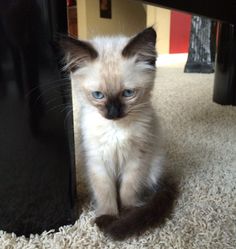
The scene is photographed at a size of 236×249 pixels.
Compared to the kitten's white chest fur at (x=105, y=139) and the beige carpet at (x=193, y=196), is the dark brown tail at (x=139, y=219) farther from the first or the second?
the kitten's white chest fur at (x=105, y=139)

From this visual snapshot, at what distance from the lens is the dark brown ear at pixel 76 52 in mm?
625

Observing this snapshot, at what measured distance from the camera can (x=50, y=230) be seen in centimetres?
70

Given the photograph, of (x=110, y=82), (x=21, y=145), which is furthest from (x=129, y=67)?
(x=21, y=145)

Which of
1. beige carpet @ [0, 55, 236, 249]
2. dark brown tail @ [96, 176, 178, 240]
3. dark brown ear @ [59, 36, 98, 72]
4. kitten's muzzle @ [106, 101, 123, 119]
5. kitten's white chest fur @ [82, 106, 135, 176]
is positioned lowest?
beige carpet @ [0, 55, 236, 249]

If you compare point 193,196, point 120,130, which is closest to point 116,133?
point 120,130

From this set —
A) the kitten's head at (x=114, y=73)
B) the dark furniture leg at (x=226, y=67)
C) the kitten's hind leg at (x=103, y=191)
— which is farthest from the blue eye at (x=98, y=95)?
the dark furniture leg at (x=226, y=67)

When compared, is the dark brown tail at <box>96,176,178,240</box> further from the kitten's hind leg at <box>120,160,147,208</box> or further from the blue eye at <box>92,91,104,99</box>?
the blue eye at <box>92,91,104,99</box>

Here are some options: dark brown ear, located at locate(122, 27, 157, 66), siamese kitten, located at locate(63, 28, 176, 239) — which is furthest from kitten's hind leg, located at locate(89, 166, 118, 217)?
dark brown ear, located at locate(122, 27, 157, 66)

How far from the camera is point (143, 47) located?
0.68 metres

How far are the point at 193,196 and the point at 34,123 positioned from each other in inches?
17.0

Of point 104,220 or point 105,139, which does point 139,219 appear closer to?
point 104,220

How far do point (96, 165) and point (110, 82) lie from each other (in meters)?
0.20

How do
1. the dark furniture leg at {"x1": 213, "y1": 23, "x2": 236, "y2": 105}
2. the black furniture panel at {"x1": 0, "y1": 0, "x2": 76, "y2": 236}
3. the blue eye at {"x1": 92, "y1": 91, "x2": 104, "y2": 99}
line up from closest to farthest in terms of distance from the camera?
the black furniture panel at {"x1": 0, "y1": 0, "x2": 76, "y2": 236} < the blue eye at {"x1": 92, "y1": 91, "x2": 104, "y2": 99} < the dark furniture leg at {"x1": 213, "y1": 23, "x2": 236, "y2": 105}

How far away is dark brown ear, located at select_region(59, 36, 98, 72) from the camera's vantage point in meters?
0.62
